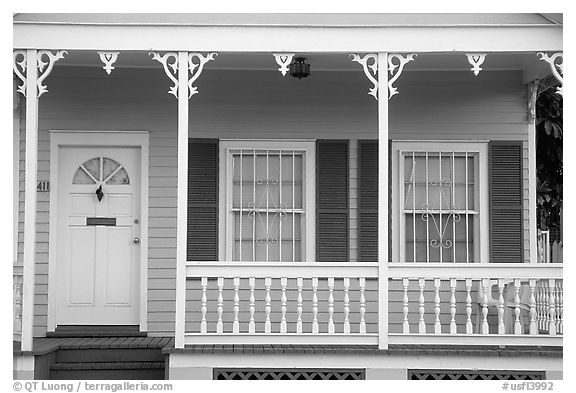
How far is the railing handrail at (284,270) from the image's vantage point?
727 centimetres

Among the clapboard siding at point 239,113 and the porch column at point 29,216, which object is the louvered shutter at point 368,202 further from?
the porch column at point 29,216

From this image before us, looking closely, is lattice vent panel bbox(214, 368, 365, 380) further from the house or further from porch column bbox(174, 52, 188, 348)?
the house

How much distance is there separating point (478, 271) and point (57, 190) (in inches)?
170

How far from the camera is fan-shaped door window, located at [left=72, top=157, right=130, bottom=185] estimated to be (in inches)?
350

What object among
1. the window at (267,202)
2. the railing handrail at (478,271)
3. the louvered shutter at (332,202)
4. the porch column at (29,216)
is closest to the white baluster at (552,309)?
the railing handrail at (478,271)

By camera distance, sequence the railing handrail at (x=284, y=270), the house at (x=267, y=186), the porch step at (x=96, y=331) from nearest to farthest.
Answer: the railing handrail at (x=284, y=270) < the porch step at (x=96, y=331) < the house at (x=267, y=186)

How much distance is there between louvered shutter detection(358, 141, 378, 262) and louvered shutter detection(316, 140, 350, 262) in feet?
0.49

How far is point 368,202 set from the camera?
29.2 feet

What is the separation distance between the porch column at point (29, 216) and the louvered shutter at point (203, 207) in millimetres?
1942

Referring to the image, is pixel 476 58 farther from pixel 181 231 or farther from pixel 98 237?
pixel 98 237

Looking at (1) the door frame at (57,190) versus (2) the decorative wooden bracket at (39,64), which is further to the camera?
(1) the door frame at (57,190)

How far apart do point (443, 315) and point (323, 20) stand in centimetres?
333

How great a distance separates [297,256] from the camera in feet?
29.2
